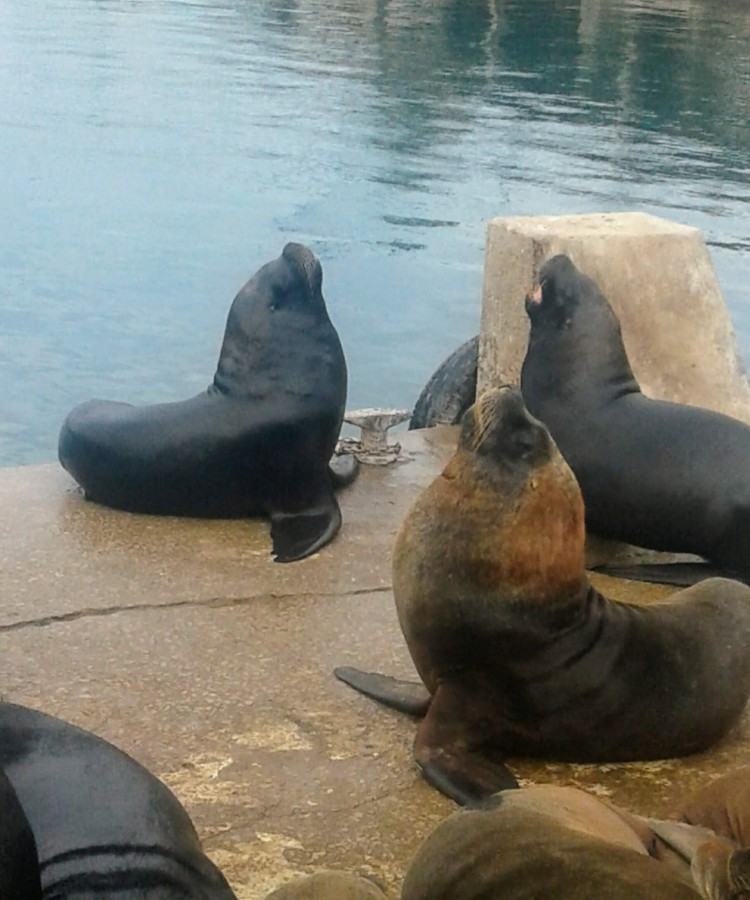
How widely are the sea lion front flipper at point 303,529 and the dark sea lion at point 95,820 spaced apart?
2728 millimetres

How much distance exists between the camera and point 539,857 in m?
2.20

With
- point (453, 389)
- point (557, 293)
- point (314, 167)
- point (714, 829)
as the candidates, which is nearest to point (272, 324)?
Result: point (557, 293)

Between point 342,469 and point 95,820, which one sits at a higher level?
point 95,820

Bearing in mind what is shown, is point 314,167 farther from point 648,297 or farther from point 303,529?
point 303,529

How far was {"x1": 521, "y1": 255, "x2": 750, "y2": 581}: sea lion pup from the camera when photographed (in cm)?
507

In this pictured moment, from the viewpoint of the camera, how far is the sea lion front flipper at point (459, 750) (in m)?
3.43

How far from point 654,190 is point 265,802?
14565 millimetres

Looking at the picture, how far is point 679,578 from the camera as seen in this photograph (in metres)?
5.01

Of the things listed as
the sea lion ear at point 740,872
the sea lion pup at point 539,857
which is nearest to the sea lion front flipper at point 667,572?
the sea lion pup at point 539,857

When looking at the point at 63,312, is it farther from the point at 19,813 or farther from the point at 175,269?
the point at 19,813

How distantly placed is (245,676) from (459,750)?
0.74 metres

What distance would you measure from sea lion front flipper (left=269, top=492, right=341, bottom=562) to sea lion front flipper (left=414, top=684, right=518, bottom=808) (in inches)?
61.3

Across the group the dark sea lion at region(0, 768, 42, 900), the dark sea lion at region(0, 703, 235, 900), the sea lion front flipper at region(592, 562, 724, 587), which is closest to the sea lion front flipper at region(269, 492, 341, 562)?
the sea lion front flipper at region(592, 562, 724, 587)

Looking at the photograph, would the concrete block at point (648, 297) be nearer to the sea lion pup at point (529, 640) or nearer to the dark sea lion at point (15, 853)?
the sea lion pup at point (529, 640)
